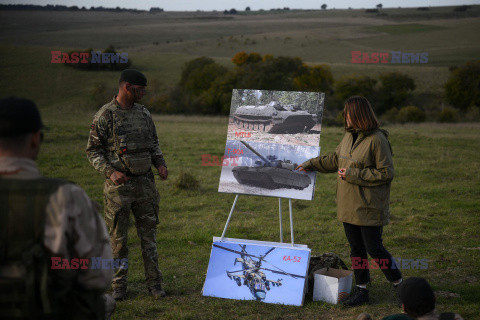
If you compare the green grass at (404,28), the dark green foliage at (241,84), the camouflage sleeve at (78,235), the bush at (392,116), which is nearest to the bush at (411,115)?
the bush at (392,116)

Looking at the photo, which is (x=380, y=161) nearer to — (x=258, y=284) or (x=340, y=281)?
(x=340, y=281)

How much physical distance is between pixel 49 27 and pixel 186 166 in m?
55.5

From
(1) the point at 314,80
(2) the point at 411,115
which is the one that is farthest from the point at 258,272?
(1) the point at 314,80

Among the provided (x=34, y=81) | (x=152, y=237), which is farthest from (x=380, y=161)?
(x=34, y=81)

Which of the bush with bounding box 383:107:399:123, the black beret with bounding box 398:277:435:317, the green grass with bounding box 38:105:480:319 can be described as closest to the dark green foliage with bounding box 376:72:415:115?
the bush with bounding box 383:107:399:123

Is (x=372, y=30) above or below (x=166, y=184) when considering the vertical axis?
above

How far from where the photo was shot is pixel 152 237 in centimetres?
540

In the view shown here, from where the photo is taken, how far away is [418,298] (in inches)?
125

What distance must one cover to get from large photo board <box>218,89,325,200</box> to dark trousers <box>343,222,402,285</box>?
80 centimetres

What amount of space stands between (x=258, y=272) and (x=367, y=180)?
1714 millimetres

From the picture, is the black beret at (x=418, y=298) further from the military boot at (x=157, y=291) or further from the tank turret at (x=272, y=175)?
the military boot at (x=157, y=291)

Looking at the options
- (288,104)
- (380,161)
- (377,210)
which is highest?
(288,104)

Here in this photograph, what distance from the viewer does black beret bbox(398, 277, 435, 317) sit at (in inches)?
125

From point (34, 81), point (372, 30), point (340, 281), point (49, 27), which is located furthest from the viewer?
point (372, 30)
